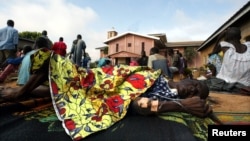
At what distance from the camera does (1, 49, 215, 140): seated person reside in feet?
6.82

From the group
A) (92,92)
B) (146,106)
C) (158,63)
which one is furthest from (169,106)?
(158,63)

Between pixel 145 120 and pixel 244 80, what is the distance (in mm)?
2588

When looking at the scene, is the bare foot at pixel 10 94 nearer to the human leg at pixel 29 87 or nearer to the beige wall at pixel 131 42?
the human leg at pixel 29 87

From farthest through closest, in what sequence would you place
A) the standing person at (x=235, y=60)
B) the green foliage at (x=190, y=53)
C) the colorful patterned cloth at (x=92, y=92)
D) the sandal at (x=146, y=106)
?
the green foliage at (x=190, y=53)
the standing person at (x=235, y=60)
the sandal at (x=146, y=106)
the colorful patterned cloth at (x=92, y=92)

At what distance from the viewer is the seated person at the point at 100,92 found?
208 cm

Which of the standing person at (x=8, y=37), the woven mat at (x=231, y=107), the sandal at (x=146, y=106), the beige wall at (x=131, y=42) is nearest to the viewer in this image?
the sandal at (x=146, y=106)

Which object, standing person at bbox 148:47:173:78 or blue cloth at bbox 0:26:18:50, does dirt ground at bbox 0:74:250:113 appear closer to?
standing person at bbox 148:47:173:78

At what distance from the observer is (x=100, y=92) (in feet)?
7.68

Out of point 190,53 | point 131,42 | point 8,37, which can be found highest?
point 131,42

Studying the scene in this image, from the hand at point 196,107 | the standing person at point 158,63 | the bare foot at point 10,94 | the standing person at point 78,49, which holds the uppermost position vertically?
the standing person at point 78,49

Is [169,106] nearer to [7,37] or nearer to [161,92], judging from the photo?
[161,92]

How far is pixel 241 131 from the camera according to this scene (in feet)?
6.28

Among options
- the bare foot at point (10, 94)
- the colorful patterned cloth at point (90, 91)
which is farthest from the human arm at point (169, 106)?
the bare foot at point (10, 94)

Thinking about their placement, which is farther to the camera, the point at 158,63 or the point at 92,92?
the point at 158,63
